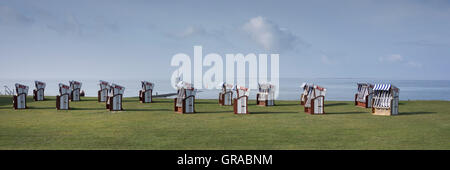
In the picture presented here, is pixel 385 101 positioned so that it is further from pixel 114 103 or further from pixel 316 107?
pixel 114 103

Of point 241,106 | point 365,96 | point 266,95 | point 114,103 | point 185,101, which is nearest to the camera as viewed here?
point 241,106

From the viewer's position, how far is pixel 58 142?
12.7 meters

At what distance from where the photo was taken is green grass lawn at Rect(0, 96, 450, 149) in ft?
40.3

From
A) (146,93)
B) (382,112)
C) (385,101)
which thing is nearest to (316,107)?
(382,112)

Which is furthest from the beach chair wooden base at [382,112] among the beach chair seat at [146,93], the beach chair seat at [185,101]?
the beach chair seat at [146,93]

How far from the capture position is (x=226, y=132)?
14758 mm

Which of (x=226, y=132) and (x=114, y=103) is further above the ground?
(x=114, y=103)

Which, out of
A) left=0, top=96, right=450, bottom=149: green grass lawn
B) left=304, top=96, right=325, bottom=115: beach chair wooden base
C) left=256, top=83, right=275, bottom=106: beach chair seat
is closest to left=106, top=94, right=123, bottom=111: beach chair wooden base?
left=0, top=96, right=450, bottom=149: green grass lawn

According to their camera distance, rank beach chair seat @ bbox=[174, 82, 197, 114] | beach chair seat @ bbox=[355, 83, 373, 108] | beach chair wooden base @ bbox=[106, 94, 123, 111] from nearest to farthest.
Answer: beach chair seat @ bbox=[174, 82, 197, 114] → beach chair wooden base @ bbox=[106, 94, 123, 111] → beach chair seat @ bbox=[355, 83, 373, 108]

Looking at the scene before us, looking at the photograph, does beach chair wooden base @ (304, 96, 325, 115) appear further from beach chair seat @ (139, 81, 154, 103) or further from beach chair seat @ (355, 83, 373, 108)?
beach chair seat @ (139, 81, 154, 103)

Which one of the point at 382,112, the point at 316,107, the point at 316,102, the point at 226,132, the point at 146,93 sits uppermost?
the point at 146,93

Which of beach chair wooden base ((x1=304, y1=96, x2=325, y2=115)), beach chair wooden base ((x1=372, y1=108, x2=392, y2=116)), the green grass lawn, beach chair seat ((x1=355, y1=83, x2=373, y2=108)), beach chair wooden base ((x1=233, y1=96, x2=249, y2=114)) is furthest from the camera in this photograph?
beach chair seat ((x1=355, y1=83, x2=373, y2=108))

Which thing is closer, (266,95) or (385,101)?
(385,101)

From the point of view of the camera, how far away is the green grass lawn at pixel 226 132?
12.3 metres
